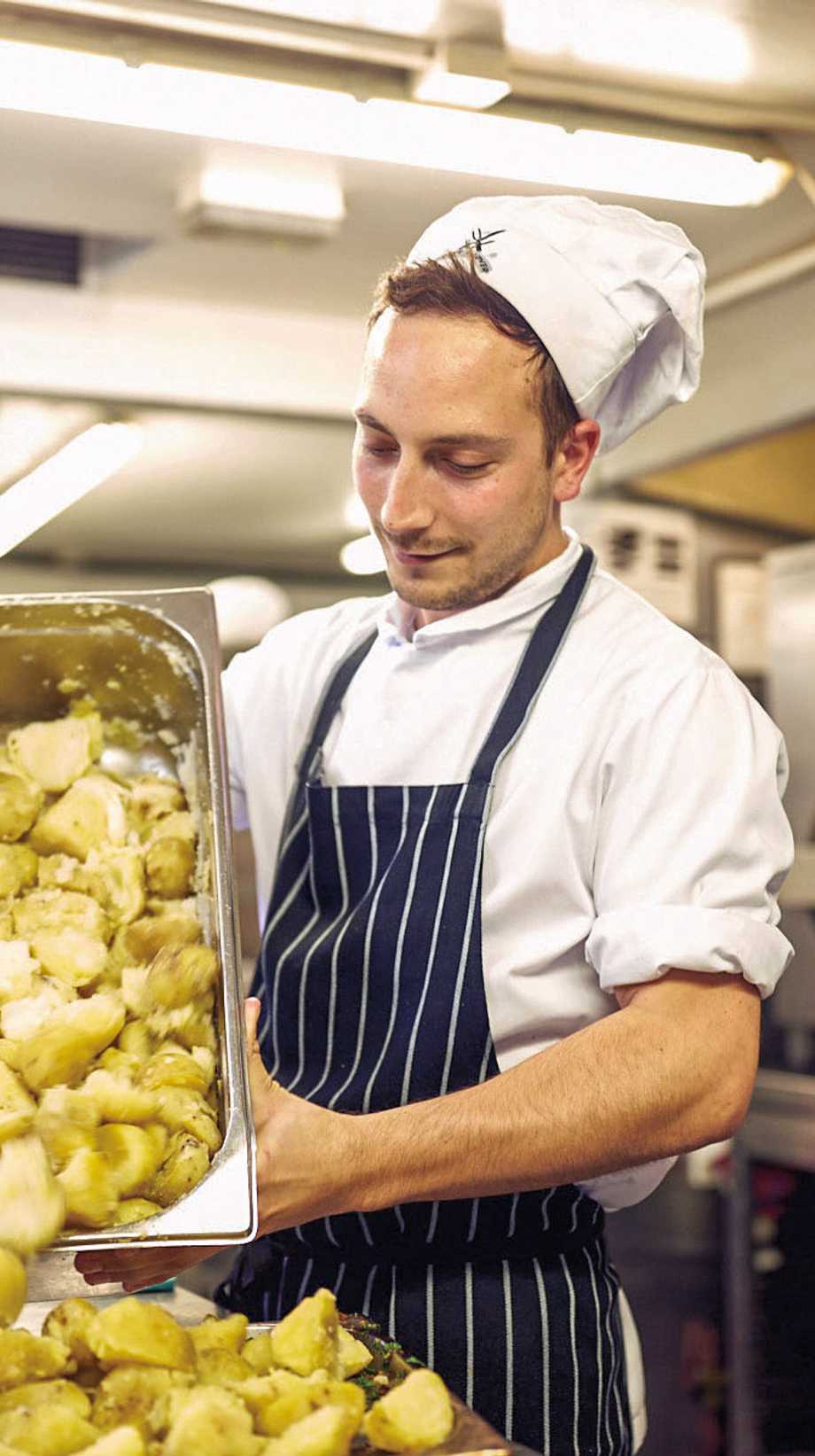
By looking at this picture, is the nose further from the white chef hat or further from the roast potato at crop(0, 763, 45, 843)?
the roast potato at crop(0, 763, 45, 843)

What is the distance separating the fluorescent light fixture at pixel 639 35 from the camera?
2.74m

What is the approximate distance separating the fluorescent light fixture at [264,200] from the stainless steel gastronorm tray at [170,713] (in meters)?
2.14

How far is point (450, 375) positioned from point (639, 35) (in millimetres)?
1602

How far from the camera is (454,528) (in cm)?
163

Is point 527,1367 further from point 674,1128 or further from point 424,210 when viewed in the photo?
point 424,210

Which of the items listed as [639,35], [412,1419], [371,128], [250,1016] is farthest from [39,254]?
[412,1419]

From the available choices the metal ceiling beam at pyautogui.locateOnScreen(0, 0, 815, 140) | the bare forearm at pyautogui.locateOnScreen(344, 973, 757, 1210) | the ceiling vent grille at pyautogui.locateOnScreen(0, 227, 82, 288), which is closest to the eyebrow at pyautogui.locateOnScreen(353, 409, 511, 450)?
the bare forearm at pyautogui.locateOnScreen(344, 973, 757, 1210)

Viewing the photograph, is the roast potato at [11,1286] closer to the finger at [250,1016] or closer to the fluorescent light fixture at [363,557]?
the finger at [250,1016]

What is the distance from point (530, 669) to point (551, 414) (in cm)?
27

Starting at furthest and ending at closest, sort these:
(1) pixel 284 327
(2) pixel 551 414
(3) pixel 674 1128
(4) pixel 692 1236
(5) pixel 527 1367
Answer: (1) pixel 284 327 < (4) pixel 692 1236 < (2) pixel 551 414 < (5) pixel 527 1367 < (3) pixel 674 1128

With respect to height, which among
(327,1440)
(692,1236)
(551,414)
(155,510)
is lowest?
(692,1236)

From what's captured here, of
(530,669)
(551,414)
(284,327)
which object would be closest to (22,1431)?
(530,669)

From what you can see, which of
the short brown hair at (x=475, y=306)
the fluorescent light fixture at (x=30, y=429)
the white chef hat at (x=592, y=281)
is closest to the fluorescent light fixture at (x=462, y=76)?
the white chef hat at (x=592, y=281)

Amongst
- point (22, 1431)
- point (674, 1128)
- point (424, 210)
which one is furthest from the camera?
point (424, 210)
